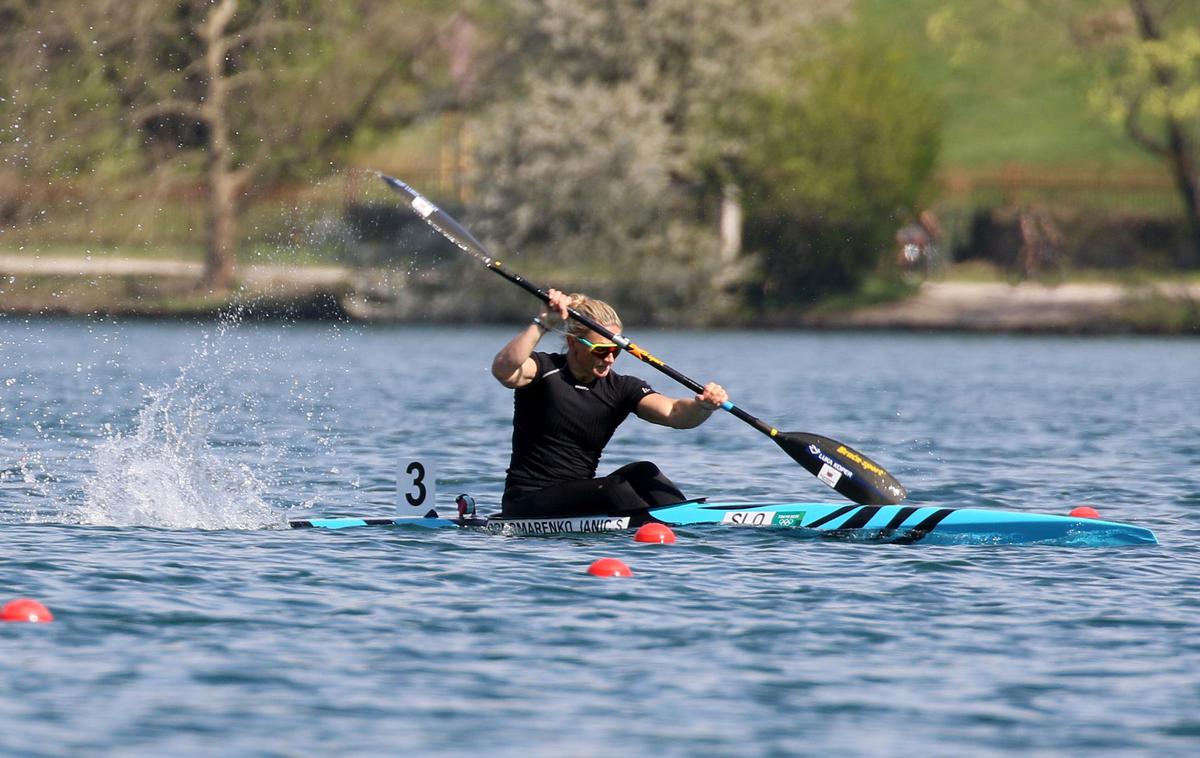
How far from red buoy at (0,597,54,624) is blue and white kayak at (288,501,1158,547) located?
3285mm

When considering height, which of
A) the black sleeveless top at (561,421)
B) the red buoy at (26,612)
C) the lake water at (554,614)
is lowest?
the lake water at (554,614)

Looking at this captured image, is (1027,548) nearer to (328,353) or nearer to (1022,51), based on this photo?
(328,353)

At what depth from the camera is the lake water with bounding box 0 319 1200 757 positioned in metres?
7.61

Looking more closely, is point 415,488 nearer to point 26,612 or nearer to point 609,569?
point 609,569

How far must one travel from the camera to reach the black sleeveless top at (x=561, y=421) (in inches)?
471

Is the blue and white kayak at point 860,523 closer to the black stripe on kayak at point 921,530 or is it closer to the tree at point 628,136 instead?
the black stripe on kayak at point 921,530

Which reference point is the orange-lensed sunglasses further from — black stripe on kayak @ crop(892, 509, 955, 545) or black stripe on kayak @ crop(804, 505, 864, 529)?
black stripe on kayak @ crop(892, 509, 955, 545)

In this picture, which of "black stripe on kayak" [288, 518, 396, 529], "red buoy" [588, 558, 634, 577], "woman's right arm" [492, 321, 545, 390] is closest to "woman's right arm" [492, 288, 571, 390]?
"woman's right arm" [492, 321, 545, 390]

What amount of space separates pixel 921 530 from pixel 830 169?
29.6 m

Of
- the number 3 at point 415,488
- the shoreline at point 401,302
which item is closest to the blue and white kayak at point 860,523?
the number 3 at point 415,488

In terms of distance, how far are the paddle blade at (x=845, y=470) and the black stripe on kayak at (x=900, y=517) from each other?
396 millimetres

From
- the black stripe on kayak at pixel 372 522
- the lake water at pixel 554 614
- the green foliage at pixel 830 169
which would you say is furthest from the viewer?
the green foliage at pixel 830 169

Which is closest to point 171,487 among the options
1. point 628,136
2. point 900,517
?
point 900,517

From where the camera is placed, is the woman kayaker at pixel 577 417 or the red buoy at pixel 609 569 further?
the woman kayaker at pixel 577 417
